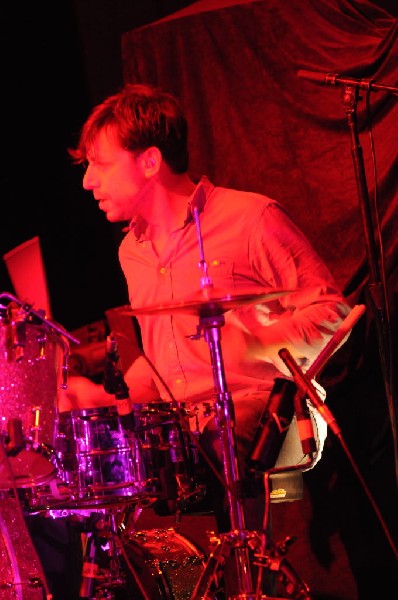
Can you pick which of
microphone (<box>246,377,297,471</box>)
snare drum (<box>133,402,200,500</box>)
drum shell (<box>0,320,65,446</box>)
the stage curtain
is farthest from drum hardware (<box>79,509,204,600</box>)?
the stage curtain

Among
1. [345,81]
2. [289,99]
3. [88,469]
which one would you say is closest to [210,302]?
[88,469]

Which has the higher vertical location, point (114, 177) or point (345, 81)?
point (345, 81)

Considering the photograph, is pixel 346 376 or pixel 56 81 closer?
pixel 346 376

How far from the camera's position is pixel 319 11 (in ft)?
11.9

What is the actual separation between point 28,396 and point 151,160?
3.29ft

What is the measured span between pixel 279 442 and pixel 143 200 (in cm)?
115

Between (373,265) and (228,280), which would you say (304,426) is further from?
(373,265)

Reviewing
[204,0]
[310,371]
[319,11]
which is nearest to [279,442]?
[310,371]

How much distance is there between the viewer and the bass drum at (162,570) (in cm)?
266

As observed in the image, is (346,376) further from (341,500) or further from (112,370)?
(112,370)

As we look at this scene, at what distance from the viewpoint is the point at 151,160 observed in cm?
311

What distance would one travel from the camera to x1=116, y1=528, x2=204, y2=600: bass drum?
105 inches

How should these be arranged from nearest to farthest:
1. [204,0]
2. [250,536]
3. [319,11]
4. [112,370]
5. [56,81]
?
1. [250,536]
2. [112,370]
3. [319,11]
4. [204,0]
5. [56,81]

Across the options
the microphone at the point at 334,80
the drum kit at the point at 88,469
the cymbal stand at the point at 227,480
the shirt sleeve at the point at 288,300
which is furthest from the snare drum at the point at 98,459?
the microphone at the point at 334,80
